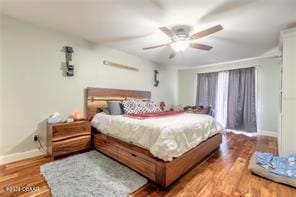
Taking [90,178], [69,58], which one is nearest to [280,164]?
[90,178]

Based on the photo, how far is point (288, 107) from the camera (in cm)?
263

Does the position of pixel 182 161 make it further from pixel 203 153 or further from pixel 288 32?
pixel 288 32

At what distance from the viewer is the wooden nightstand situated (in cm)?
265

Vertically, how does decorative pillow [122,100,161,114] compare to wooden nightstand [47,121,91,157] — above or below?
above

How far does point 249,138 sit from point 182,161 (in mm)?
3115

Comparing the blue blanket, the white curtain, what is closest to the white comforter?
the blue blanket

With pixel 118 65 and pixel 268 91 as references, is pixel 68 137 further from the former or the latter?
pixel 268 91

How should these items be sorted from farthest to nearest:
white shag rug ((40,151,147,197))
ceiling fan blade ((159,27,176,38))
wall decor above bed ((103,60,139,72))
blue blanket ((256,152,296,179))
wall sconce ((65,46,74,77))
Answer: wall decor above bed ((103,60,139,72)), wall sconce ((65,46,74,77)), ceiling fan blade ((159,27,176,38)), blue blanket ((256,152,296,179)), white shag rug ((40,151,147,197))

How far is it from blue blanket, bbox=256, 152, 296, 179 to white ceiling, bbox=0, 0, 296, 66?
2.17 metres

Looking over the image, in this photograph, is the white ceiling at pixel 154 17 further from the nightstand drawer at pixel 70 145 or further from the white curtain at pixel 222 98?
the nightstand drawer at pixel 70 145

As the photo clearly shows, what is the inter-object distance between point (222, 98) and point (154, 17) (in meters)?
4.00

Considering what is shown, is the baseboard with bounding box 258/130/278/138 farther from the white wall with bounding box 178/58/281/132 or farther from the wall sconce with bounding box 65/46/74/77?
the wall sconce with bounding box 65/46/74/77

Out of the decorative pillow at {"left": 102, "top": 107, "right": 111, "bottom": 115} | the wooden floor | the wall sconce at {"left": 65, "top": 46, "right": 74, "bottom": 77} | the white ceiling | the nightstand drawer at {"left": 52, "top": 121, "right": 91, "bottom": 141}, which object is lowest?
the wooden floor

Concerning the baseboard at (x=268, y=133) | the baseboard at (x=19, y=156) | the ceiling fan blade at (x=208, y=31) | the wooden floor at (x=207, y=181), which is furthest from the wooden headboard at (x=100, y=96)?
the baseboard at (x=268, y=133)
